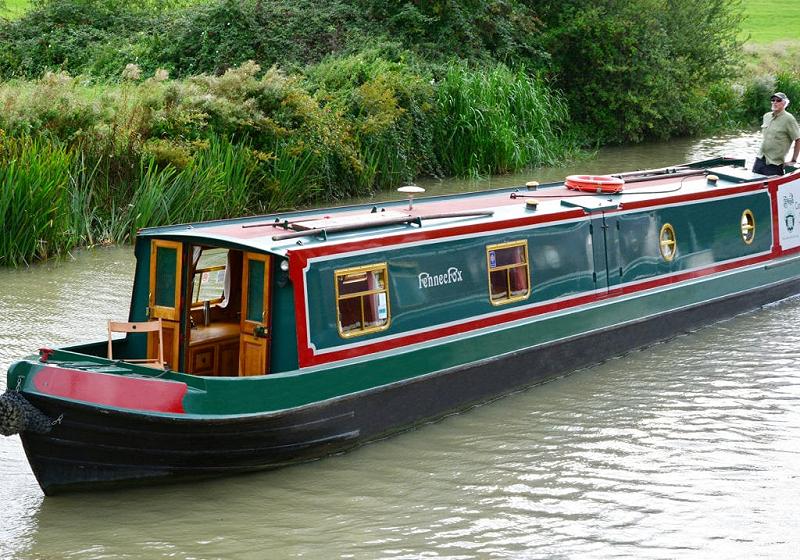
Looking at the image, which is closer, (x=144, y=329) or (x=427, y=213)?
(x=144, y=329)

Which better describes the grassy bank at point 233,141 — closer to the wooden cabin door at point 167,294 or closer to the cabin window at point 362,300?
the wooden cabin door at point 167,294

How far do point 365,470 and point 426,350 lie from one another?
1.16 meters

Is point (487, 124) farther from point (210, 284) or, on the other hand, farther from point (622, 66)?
point (210, 284)

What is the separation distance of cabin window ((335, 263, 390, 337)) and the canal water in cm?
96

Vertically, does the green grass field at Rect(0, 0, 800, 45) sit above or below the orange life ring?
above

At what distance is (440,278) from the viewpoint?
8.93m

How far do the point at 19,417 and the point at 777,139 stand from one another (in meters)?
9.90

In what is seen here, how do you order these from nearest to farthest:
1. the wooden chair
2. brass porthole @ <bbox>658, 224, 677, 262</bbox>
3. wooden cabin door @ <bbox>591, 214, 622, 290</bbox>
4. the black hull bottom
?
the black hull bottom < the wooden chair < wooden cabin door @ <bbox>591, 214, 622, 290</bbox> < brass porthole @ <bbox>658, 224, 677, 262</bbox>

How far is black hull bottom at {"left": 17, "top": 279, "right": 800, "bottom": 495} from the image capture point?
723 cm

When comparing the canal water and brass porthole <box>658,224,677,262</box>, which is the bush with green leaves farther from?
the canal water

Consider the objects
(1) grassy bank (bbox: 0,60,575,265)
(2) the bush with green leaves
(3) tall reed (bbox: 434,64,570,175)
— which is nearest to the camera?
(1) grassy bank (bbox: 0,60,575,265)

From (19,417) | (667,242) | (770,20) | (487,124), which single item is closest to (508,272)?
(667,242)

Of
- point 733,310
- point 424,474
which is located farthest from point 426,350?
point 733,310

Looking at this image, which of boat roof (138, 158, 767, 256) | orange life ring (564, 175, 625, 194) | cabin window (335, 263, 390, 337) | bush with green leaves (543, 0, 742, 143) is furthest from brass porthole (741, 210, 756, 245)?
bush with green leaves (543, 0, 742, 143)
